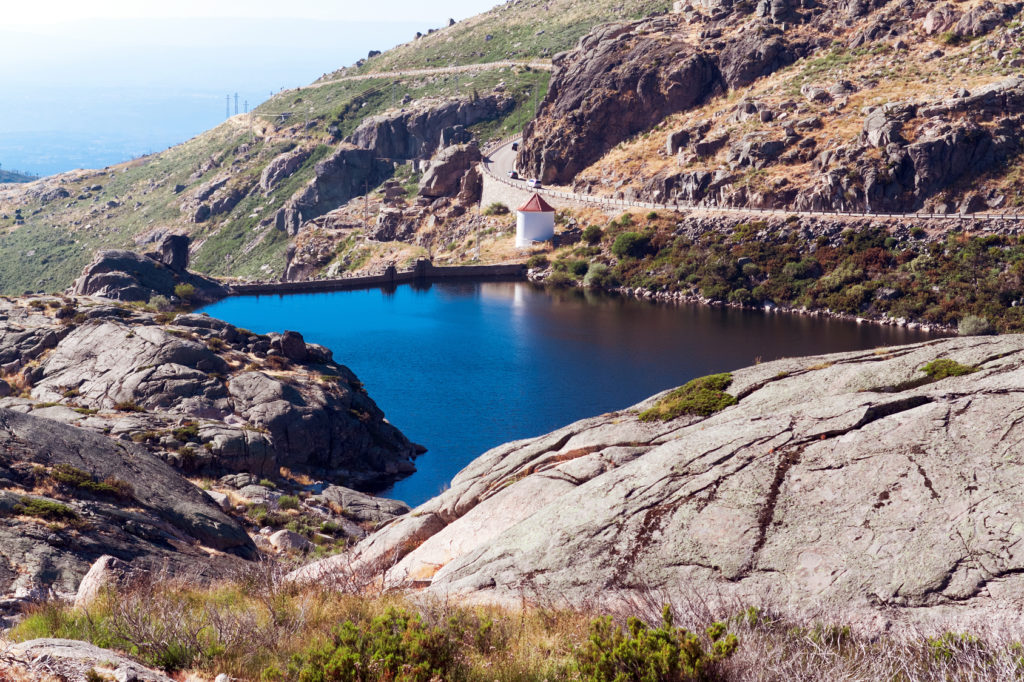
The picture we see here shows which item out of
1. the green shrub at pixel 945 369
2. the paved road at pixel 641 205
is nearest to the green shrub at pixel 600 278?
the paved road at pixel 641 205

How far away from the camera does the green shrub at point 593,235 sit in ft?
343

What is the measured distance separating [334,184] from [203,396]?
106114mm

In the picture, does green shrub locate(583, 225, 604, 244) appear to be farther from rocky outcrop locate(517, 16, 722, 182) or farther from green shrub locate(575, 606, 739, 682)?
green shrub locate(575, 606, 739, 682)

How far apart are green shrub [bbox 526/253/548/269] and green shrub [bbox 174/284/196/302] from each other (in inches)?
1573

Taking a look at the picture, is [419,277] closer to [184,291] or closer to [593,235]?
[593,235]

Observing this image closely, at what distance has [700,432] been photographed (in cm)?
1584

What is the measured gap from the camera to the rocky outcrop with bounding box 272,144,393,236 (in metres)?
141

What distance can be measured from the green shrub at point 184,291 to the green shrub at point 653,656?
7603 cm

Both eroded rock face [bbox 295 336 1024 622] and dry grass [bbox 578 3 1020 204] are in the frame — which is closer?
eroded rock face [bbox 295 336 1024 622]

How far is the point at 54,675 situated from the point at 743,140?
102 m

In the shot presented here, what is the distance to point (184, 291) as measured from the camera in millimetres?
79812

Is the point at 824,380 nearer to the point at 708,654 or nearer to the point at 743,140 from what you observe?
the point at 708,654

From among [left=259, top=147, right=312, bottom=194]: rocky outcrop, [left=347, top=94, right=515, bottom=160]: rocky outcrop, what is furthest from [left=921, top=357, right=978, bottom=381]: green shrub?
[left=259, top=147, right=312, bottom=194]: rocky outcrop

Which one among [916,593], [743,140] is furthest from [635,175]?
[916,593]
